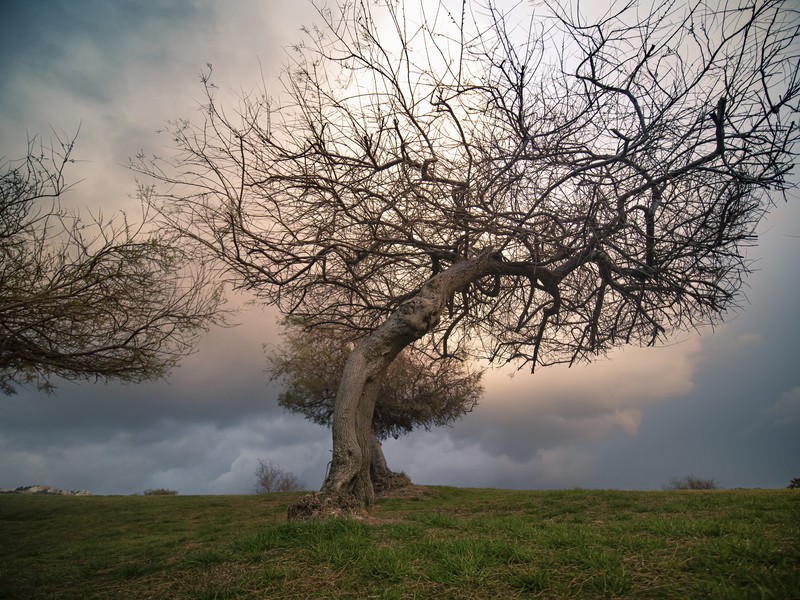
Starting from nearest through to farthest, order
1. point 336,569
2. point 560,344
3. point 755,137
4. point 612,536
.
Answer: point 336,569
point 612,536
point 755,137
point 560,344

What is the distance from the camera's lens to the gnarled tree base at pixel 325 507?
6.96m

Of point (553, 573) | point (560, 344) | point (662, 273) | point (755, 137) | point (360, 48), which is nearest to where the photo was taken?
point (553, 573)

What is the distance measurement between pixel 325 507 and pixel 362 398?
6.12 ft

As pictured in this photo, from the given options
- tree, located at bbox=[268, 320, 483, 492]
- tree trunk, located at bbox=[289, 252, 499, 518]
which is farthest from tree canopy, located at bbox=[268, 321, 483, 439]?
tree trunk, located at bbox=[289, 252, 499, 518]

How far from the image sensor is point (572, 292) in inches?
464

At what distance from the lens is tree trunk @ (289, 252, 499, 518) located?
24.0 ft

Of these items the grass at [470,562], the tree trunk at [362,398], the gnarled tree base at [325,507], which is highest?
the tree trunk at [362,398]

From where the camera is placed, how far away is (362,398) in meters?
8.33

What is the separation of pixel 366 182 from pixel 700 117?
5215 mm

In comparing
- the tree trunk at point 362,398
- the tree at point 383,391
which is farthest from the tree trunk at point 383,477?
the tree trunk at point 362,398

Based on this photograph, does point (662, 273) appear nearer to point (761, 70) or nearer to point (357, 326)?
point (761, 70)

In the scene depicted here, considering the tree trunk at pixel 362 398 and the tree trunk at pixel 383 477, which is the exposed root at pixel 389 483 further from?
the tree trunk at pixel 362 398

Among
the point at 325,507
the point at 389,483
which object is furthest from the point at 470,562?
the point at 389,483

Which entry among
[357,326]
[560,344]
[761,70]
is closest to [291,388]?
[357,326]
